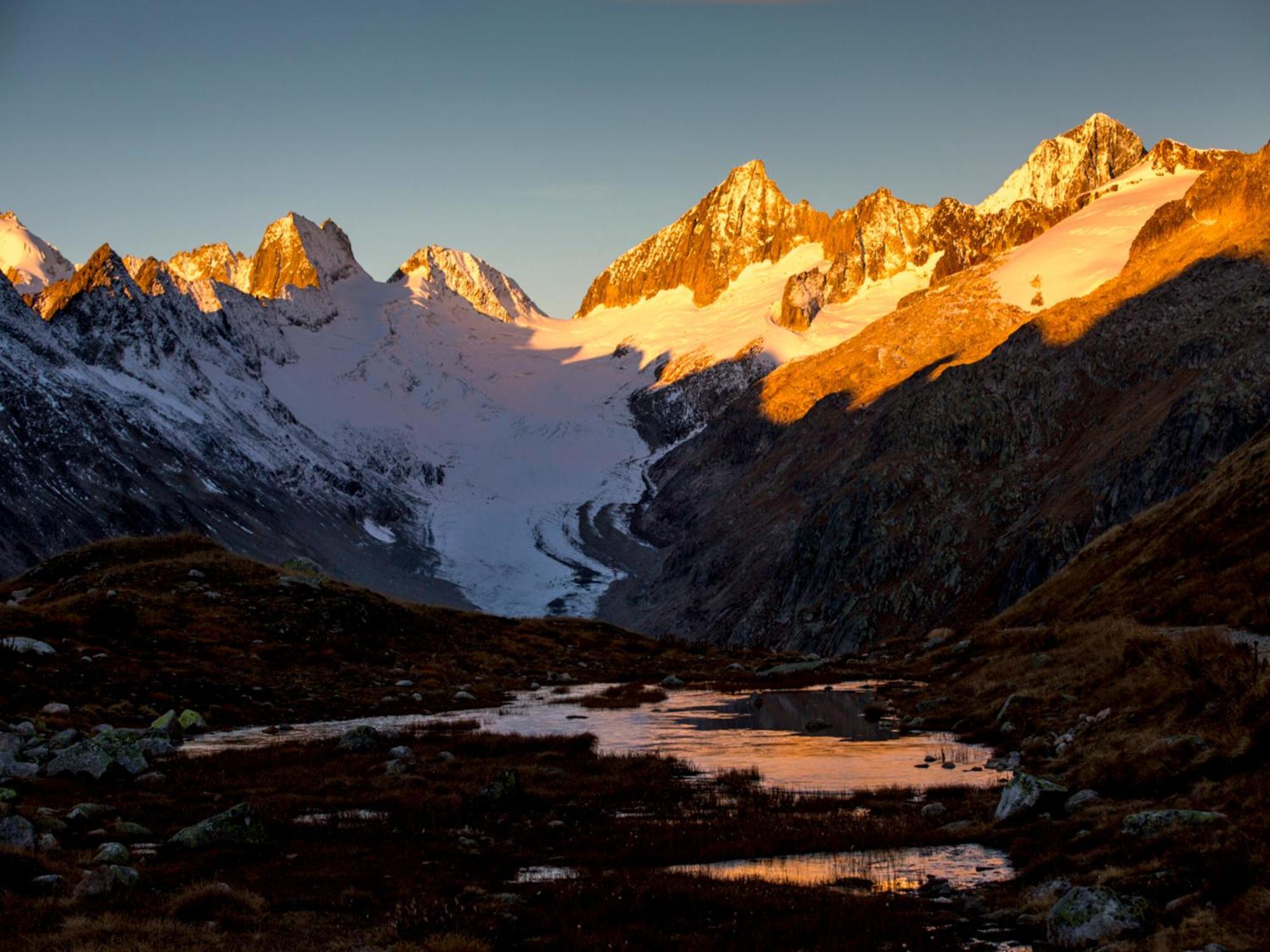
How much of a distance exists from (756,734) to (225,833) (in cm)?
2283

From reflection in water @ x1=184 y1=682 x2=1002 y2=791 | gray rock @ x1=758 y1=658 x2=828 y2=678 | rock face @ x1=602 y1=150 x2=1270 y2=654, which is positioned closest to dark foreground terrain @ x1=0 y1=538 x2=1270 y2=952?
reflection in water @ x1=184 y1=682 x2=1002 y2=791

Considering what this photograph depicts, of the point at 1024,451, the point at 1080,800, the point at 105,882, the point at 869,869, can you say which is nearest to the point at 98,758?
the point at 105,882

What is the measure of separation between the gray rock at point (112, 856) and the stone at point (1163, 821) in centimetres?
1657

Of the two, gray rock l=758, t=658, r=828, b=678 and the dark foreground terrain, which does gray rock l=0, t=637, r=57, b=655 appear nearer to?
the dark foreground terrain

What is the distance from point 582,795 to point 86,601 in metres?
32.8

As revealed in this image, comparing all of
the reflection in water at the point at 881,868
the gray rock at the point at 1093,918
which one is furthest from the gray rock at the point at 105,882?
the gray rock at the point at 1093,918

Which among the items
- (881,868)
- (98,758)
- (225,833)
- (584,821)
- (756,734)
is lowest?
(756,734)

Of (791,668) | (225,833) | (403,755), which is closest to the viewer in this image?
(225,833)

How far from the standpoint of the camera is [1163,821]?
15.9 meters

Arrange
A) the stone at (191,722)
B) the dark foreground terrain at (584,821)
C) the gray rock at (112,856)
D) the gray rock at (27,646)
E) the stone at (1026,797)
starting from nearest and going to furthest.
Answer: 1. the dark foreground terrain at (584,821)
2. the gray rock at (112,856)
3. the stone at (1026,797)
4. the stone at (191,722)
5. the gray rock at (27,646)

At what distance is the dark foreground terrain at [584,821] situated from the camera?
14.0 m

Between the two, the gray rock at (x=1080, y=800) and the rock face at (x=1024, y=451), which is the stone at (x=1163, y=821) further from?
the rock face at (x=1024, y=451)

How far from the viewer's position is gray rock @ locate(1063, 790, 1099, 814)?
19.5 metres

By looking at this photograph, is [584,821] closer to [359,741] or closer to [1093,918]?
[359,741]
